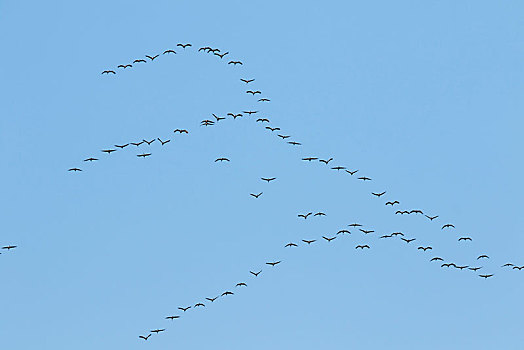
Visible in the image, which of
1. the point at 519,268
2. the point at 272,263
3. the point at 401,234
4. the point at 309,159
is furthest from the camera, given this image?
the point at 519,268

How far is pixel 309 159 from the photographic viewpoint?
95062 millimetres

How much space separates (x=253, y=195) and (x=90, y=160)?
11.9 metres

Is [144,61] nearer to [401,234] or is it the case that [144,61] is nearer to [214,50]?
[214,50]

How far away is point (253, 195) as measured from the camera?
99.1 metres

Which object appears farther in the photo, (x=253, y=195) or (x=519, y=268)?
(x=519, y=268)

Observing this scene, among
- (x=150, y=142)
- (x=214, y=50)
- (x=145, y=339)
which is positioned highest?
(x=214, y=50)

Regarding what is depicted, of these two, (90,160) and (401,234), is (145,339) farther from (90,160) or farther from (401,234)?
(401,234)

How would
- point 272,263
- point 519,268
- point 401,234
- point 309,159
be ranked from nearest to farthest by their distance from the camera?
point 309,159, point 272,263, point 401,234, point 519,268

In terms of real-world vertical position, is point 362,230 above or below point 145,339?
above

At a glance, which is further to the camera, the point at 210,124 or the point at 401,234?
the point at 401,234

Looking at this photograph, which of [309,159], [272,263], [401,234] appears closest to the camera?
[309,159]

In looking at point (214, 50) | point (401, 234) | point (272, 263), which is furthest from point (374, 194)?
point (214, 50)

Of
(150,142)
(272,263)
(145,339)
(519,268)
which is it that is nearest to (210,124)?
(150,142)

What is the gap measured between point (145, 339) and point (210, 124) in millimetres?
17828
